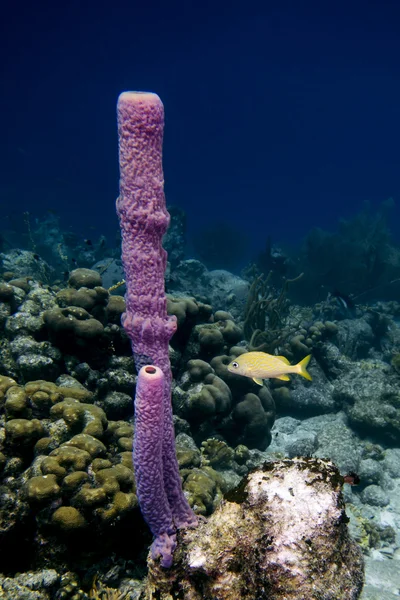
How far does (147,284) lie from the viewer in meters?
2.13

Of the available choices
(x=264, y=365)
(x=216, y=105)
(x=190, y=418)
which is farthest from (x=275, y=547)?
(x=216, y=105)

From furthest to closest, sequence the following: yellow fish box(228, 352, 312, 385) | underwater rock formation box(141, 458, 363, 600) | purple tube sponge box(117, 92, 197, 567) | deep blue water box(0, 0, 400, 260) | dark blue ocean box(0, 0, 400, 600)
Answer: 1. deep blue water box(0, 0, 400, 260)
2. yellow fish box(228, 352, 312, 385)
3. purple tube sponge box(117, 92, 197, 567)
4. dark blue ocean box(0, 0, 400, 600)
5. underwater rock formation box(141, 458, 363, 600)

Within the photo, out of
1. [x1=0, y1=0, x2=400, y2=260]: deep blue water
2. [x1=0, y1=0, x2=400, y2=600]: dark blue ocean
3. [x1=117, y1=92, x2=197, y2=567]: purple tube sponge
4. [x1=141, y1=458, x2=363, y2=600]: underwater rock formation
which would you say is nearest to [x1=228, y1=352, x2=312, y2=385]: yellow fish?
[x1=0, y1=0, x2=400, y2=600]: dark blue ocean

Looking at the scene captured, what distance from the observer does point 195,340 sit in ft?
20.0

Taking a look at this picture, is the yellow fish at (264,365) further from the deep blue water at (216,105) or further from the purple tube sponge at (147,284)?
the deep blue water at (216,105)

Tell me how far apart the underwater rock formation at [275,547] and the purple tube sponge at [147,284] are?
0.32 m

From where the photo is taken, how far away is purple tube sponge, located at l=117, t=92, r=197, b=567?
6.57 feet

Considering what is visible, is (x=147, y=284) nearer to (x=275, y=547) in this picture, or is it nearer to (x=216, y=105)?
(x=275, y=547)

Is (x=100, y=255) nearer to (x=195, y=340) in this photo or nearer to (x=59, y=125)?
(x=195, y=340)

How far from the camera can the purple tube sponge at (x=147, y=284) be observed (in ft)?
6.57

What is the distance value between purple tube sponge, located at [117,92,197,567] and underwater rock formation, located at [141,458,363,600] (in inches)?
12.7

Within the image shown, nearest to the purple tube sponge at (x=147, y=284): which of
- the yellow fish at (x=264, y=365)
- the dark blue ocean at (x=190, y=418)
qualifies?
the dark blue ocean at (x=190, y=418)

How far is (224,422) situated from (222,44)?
89.2 metres

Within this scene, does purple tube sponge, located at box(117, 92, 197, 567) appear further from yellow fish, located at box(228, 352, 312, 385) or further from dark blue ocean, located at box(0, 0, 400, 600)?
yellow fish, located at box(228, 352, 312, 385)
